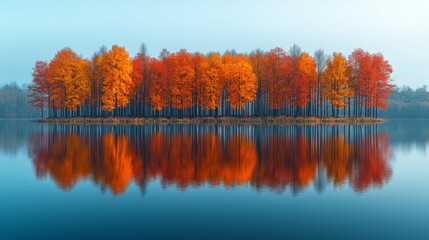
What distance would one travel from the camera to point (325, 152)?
3362 centimetres

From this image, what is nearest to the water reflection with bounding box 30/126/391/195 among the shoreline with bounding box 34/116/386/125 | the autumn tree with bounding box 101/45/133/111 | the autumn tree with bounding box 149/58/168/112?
the shoreline with bounding box 34/116/386/125

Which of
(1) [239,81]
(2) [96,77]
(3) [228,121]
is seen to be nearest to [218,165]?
(3) [228,121]

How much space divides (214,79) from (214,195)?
7033 cm

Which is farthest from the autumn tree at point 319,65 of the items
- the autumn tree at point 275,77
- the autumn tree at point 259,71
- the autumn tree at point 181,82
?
the autumn tree at point 181,82

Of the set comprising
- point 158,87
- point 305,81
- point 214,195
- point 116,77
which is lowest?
point 214,195

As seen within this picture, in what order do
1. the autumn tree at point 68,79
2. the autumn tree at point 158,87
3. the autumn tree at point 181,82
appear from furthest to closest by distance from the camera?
the autumn tree at point 68,79
the autumn tree at point 158,87
the autumn tree at point 181,82

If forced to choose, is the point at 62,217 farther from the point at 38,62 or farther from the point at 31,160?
Answer: the point at 38,62

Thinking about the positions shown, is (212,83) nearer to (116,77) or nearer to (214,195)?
(116,77)

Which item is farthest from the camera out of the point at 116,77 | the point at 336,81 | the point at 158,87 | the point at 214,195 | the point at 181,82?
the point at 336,81

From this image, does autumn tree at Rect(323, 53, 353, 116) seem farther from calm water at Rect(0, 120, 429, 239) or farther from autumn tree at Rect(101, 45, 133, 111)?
calm water at Rect(0, 120, 429, 239)

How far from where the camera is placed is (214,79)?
287 feet

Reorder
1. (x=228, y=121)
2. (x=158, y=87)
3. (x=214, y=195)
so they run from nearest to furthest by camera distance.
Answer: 1. (x=214, y=195)
2. (x=228, y=121)
3. (x=158, y=87)

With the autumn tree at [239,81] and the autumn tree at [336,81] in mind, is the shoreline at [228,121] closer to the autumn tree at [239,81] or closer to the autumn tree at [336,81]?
the autumn tree at [239,81]

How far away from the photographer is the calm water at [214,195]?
44.1 feet
